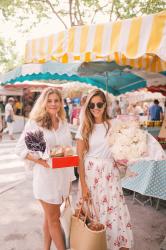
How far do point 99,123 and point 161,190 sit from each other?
7.64 feet

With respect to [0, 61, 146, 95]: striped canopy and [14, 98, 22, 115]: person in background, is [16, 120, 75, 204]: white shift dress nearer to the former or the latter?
[0, 61, 146, 95]: striped canopy

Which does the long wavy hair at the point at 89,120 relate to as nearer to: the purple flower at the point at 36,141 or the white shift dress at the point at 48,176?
the white shift dress at the point at 48,176

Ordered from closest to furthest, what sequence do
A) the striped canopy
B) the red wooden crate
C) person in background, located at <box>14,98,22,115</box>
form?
the red wooden crate → the striped canopy → person in background, located at <box>14,98,22,115</box>

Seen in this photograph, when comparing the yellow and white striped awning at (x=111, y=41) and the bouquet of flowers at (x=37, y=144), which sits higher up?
the yellow and white striped awning at (x=111, y=41)

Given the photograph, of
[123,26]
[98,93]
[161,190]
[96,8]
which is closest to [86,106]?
[98,93]

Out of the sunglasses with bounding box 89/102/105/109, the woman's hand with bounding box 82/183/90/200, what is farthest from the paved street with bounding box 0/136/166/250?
the sunglasses with bounding box 89/102/105/109

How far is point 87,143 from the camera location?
134 inches

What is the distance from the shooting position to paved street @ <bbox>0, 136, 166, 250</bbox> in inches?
168

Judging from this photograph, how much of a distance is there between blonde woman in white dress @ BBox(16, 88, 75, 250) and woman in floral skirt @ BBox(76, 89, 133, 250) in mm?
192

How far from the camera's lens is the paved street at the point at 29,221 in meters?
4.27

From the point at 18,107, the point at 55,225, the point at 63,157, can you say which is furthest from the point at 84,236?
the point at 18,107

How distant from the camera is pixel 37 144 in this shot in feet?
9.98

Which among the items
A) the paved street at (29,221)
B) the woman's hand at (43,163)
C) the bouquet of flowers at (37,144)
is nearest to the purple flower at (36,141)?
the bouquet of flowers at (37,144)

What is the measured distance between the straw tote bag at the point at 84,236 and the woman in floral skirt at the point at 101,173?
303 mm
